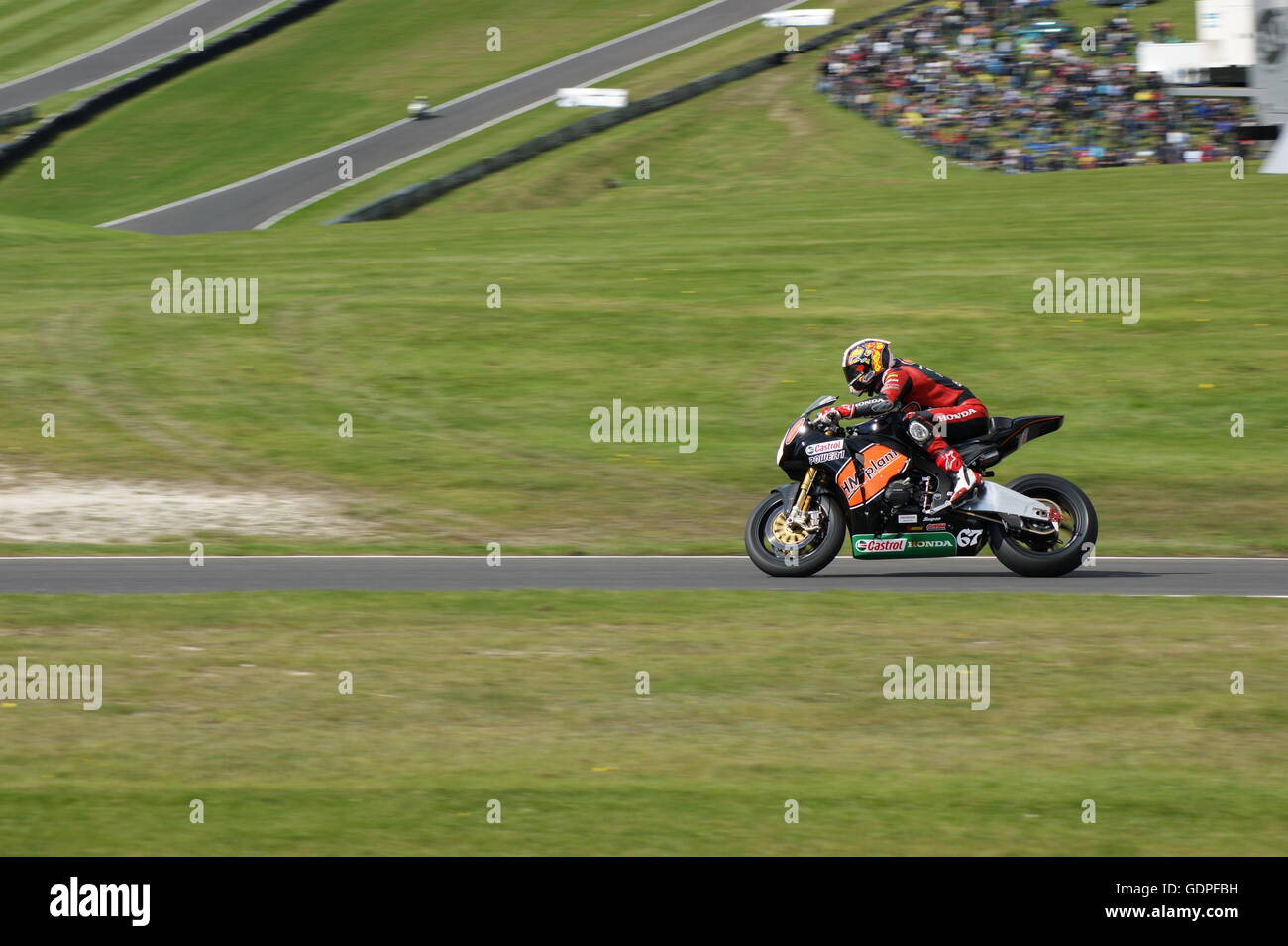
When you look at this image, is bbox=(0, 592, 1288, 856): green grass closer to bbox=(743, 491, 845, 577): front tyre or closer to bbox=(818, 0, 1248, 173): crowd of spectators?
bbox=(743, 491, 845, 577): front tyre

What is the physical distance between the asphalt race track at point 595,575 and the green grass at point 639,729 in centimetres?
64

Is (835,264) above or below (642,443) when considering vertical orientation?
above

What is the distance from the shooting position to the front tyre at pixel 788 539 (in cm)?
1308

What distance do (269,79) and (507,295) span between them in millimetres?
28576

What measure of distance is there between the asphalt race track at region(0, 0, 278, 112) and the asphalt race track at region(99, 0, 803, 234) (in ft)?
40.0

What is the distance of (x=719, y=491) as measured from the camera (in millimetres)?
18562

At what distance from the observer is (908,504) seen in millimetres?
13031

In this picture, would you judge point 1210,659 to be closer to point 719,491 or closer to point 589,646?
point 589,646

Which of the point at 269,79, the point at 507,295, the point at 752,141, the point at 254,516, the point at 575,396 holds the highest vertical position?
the point at 269,79

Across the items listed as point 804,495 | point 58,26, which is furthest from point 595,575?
point 58,26

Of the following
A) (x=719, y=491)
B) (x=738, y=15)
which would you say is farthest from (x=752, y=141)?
(x=719, y=491)

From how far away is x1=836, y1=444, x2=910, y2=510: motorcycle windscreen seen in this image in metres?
12.9

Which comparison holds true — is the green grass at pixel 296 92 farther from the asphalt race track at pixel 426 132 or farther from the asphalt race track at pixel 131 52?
the asphalt race track at pixel 131 52

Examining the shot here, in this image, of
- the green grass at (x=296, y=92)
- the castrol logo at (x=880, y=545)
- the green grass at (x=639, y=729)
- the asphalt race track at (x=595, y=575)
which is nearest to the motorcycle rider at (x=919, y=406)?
the castrol logo at (x=880, y=545)
